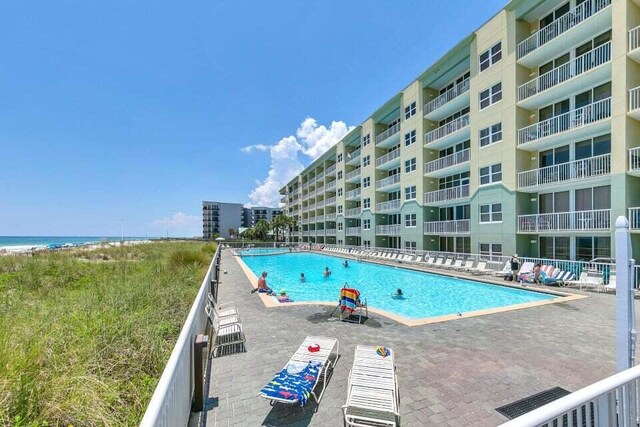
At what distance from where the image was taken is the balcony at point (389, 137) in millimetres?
28998

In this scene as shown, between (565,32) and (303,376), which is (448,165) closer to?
(565,32)

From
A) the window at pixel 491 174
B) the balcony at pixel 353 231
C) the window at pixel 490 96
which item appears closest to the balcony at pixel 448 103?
the window at pixel 490 96

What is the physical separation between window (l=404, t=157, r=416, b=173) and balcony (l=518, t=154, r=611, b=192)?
9914 mm

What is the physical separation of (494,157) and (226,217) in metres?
107

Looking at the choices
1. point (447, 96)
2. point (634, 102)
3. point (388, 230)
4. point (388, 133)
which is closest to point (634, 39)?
point (634, 102)

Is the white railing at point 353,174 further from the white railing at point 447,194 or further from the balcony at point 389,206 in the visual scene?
the white railing at point 447,194

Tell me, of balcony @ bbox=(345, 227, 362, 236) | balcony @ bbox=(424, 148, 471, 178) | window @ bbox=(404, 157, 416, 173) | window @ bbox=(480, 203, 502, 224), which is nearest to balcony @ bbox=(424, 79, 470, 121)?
balcony @ bbox=(424, 148, 471, 178)

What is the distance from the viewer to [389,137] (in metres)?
30.0

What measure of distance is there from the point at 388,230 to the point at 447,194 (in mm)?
8699

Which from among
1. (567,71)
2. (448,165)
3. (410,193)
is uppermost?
(567,71)

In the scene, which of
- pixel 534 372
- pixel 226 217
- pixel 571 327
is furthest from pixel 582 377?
pixel 226 217

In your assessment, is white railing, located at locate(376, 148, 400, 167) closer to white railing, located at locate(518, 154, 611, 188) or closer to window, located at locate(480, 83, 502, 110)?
window, located at locate(480, 83, 502, 110)

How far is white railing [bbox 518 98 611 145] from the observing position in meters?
13.7

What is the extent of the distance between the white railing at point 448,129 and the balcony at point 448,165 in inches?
70.3
